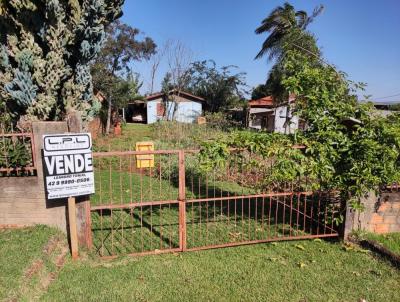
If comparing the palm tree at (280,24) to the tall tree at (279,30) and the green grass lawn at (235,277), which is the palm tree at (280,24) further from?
the green grass lawn at (235,277)

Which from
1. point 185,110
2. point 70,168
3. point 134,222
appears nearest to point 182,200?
point 70,168

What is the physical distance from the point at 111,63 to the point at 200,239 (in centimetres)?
2468

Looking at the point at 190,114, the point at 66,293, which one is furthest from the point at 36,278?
the point at 190,114

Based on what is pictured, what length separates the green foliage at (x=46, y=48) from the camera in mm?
5711

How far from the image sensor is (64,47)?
20.6ft

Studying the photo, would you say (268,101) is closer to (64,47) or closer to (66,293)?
(64,47)

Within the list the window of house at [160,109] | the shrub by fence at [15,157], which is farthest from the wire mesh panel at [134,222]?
the window of house at [160,109]

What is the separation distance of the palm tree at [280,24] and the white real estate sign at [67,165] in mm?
20137

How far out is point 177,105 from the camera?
36500mm

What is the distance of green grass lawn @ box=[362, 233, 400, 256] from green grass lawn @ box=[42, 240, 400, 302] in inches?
20.4

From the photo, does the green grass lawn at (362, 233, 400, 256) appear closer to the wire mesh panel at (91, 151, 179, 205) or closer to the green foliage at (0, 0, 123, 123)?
the wire mesh panel at (91, 151, 179, 205)

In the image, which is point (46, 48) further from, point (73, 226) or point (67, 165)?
point (73, 226)

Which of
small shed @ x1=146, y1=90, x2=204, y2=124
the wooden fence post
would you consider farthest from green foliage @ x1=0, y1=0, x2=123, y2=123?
small shed @ x1=146, y1=90, x2=204, y2=124

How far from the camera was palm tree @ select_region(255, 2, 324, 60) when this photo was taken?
22203mm
